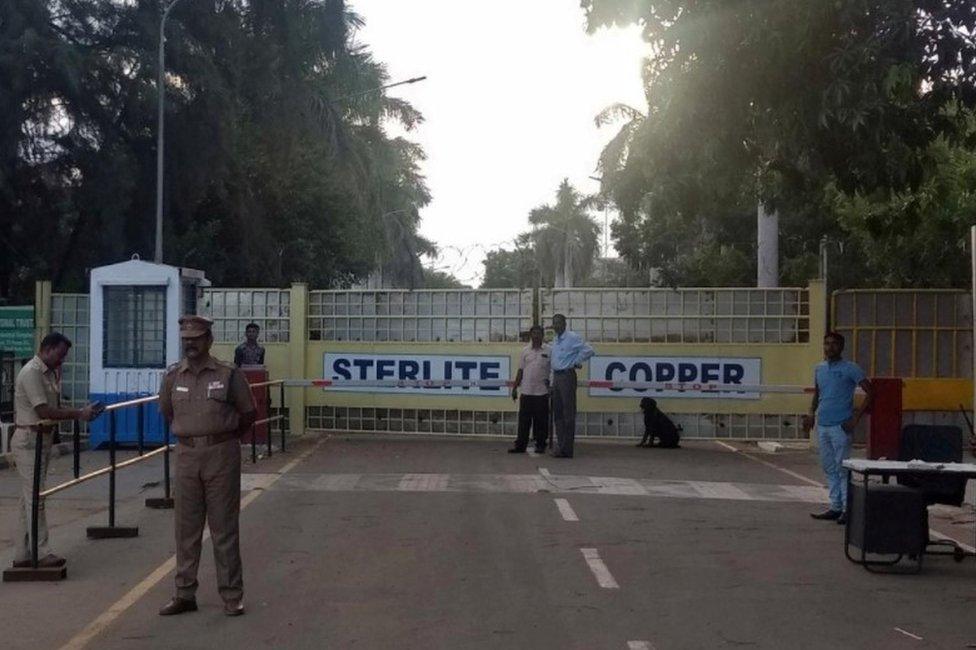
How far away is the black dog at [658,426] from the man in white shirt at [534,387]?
6.91 feet

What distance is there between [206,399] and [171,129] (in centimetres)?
2697

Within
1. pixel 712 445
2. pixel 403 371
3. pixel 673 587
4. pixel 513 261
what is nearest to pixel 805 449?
pixel 712 445

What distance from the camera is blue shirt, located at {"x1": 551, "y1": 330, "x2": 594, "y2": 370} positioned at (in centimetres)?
1938

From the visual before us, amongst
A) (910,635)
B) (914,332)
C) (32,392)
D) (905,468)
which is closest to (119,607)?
(32,392)

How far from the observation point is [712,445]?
885 inches

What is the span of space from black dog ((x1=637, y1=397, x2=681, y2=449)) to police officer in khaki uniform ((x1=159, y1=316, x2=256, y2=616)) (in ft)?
43.0

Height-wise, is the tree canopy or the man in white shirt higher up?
the tree canopy

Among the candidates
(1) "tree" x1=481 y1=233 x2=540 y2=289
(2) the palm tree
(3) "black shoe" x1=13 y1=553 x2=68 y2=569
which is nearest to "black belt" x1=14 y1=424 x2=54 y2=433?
(3) "black shoe" x1=13 y1=553 x2=68 y2=569

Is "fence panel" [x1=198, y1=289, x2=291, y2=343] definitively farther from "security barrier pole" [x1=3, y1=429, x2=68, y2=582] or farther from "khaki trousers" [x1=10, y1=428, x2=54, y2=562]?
"security barrier pole" [x1=3, y1=429, x2=68, y2=582]

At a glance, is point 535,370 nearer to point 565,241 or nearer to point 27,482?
point 27,482

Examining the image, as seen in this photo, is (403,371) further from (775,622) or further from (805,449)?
(775,622)

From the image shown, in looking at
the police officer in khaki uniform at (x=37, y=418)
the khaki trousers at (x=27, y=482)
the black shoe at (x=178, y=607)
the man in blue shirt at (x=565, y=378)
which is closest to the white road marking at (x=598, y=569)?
the black shoe at (x=178, y=607)

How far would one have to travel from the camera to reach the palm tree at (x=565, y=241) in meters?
94.3

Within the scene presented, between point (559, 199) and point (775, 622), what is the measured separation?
90382 mm
